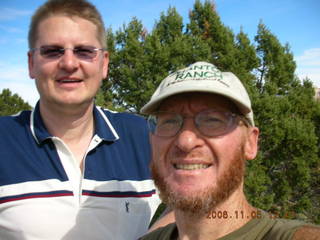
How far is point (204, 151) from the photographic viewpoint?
5.45 ft

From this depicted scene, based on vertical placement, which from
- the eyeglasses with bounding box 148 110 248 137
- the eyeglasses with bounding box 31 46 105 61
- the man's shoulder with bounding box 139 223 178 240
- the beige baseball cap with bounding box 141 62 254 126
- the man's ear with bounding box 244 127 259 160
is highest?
the eyeglasses with bounding box 31 46 105 61

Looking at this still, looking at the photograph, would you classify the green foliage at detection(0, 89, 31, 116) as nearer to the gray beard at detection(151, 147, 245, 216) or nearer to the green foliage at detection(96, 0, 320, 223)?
the green foliage at detection(96, 0, 320, 223)

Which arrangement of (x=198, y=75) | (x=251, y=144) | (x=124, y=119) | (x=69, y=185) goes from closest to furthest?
1. (x=198, y=75)
2. (x=251, y=144)
3. (x=69, y=185)
4. (x=124, y=119)

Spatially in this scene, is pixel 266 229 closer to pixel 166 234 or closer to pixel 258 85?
pixel 166 234

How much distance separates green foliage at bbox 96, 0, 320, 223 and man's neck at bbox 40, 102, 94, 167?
16.2 meters

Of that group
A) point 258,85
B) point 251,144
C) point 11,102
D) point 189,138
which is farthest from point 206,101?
point 11,102

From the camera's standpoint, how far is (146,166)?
107 inches

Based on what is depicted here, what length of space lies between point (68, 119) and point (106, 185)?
0.58 metres

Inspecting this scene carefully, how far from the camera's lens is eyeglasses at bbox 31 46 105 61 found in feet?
8.13

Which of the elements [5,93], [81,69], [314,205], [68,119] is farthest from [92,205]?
[5,93]

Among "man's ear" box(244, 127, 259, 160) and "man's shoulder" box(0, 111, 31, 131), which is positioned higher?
"man's shoulder" box(0, 111, 31, 131)

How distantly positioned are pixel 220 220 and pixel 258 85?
22.0 metres

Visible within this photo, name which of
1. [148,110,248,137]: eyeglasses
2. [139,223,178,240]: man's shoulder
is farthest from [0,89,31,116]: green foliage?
[148,110,248,137]: eyeglasses

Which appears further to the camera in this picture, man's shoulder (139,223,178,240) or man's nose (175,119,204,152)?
man's shoulder (139,223,178,240)
